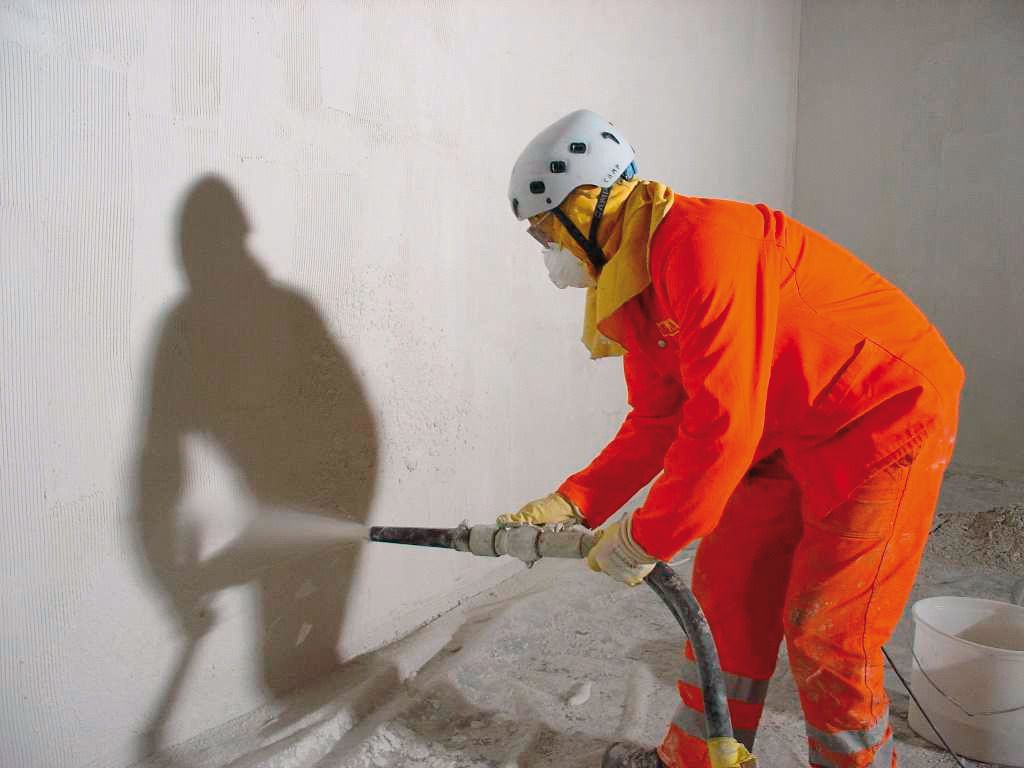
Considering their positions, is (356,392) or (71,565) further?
Result: (356,392)

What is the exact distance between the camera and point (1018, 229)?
478 centimetres

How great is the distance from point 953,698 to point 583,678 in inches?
39.5

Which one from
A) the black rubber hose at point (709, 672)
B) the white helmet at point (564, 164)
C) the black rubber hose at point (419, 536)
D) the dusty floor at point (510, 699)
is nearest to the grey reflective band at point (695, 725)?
the dusty floor at point (510, 699)

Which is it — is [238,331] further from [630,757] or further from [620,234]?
[630,757]

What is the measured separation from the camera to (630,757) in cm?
195

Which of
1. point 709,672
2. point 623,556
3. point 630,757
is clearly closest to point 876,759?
point 709,672

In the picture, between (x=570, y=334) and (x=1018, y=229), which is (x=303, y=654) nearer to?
(x=570, y=334)

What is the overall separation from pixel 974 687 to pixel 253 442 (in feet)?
6.43

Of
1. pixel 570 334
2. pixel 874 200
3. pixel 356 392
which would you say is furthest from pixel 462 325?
pixel 874 200

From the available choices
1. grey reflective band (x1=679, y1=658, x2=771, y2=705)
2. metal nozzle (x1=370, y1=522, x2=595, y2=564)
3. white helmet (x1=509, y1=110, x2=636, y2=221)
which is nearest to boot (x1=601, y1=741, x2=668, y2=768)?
grey reflective band (x1=679, y1=658, x2=771, y2=705)

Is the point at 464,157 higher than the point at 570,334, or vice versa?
the point at 464,157

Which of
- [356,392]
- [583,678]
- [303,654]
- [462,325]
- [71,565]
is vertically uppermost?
[462,325]

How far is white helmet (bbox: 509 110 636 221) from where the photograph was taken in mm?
1573

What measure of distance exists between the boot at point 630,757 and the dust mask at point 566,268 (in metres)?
1.16
